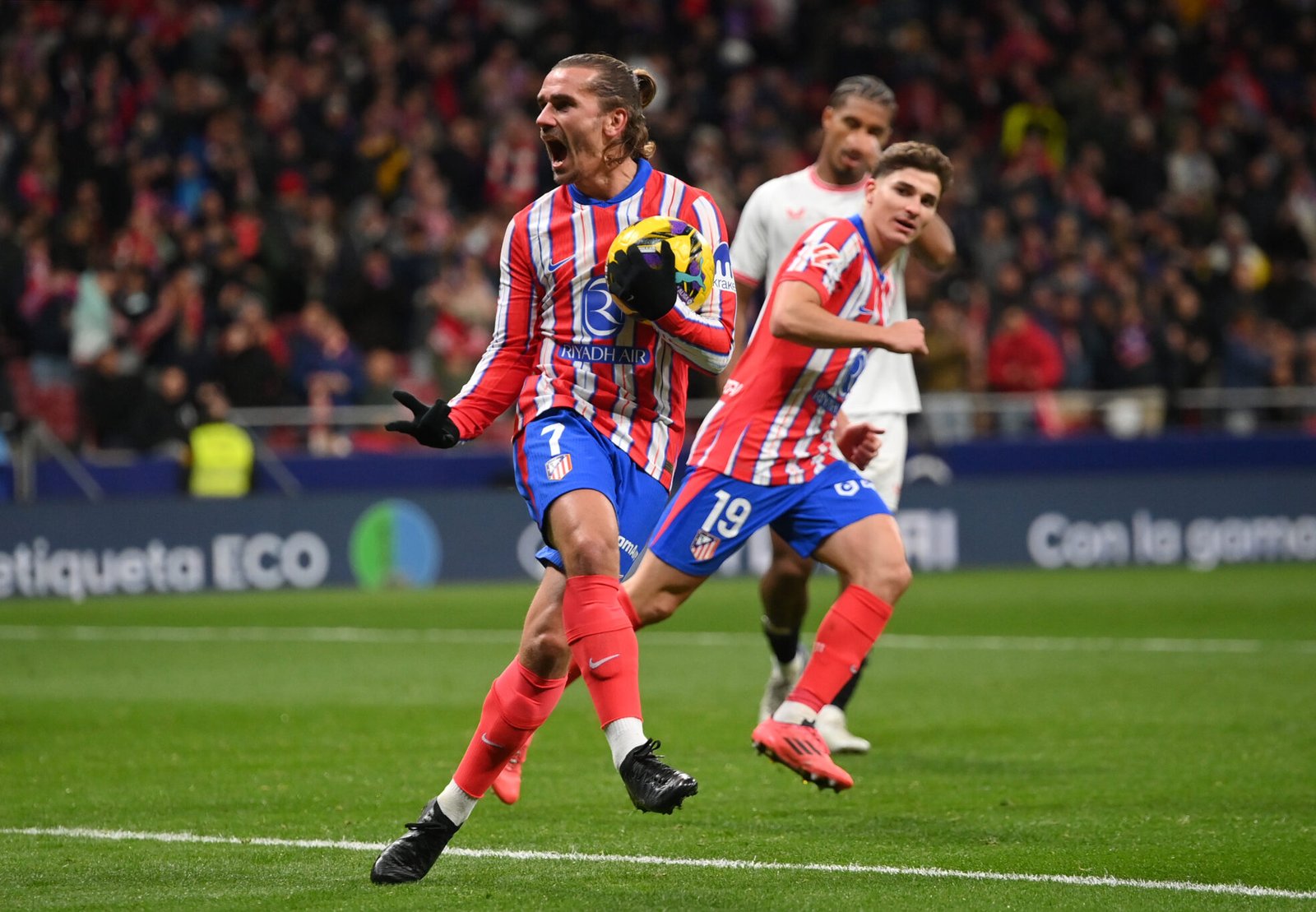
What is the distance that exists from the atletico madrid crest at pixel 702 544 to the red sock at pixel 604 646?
4.60 ft

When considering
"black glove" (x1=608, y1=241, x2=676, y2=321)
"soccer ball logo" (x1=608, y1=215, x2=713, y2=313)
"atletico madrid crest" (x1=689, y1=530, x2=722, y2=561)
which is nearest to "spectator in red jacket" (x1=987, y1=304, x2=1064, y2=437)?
"atletico madrid crest" (x1=689, y1=530, x2=722, y2=561)

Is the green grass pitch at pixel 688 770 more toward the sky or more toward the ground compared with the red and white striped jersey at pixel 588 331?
more toward the ground

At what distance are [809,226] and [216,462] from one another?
9.62 meters

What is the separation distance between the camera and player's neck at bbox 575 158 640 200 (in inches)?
209

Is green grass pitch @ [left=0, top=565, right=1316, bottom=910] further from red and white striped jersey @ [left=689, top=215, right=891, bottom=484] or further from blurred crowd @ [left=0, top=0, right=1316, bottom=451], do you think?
blurred crowd @ [left=0, top=0, right=1316, bottom=451]

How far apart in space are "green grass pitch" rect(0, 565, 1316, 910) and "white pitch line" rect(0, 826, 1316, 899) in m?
0.02

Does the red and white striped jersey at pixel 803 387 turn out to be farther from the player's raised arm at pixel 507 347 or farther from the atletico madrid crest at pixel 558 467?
the atletico madrid crest at pixel 558 467

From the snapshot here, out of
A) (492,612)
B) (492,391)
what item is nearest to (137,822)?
(492,391)

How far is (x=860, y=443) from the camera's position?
6734 mm

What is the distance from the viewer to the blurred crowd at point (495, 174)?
1703 cm

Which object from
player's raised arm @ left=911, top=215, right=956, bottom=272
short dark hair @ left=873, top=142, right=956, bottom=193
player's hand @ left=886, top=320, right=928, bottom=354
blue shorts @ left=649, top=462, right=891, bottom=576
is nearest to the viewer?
player's hand @ left=886, top=320, right=928, bottom=354

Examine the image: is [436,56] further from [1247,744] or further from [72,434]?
[1247,744]

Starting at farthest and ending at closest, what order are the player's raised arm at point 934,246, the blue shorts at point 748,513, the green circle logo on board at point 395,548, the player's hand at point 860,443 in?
the green circle logo on board at point 395,548 → the player's raised arm at point 934,246 → the player's hand at point 860,443 → the blue shorts at point 748,513

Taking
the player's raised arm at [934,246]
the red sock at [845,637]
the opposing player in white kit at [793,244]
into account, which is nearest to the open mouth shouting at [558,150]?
the red sock at [845,637]
